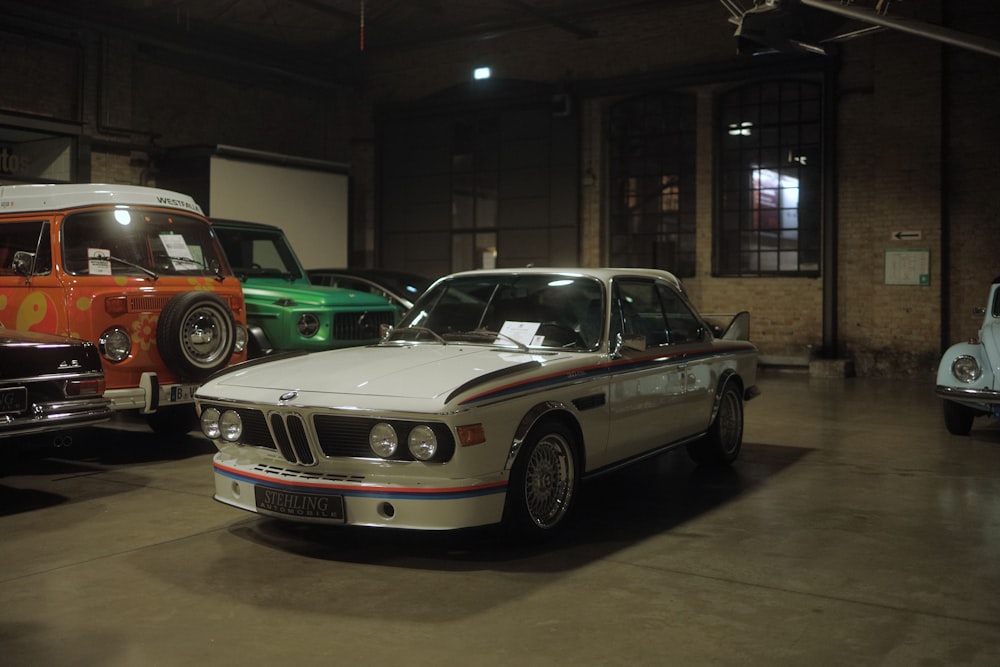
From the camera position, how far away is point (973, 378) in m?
8.22

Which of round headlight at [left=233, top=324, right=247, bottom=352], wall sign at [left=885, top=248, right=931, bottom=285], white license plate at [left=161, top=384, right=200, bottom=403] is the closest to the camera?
white license plate at [left=161, top=384, right=200, bottom=403]

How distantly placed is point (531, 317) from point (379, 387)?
4.60 ft

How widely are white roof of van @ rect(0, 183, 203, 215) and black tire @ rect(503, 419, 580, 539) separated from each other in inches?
185

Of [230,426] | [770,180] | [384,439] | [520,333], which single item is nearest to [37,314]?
[230,426]

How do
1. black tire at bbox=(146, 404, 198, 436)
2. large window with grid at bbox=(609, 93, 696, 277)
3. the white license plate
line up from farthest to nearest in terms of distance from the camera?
large window with grid at bbox=(609, 93, 696, 277), black tire at bbox=(146, 404, 198, 436), the white license plate

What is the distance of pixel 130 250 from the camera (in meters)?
7.59

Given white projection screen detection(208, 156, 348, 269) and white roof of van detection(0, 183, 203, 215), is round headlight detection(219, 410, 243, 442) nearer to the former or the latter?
white roof of van detection(0, 183, 203, 215)

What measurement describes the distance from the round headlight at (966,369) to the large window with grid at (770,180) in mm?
7797

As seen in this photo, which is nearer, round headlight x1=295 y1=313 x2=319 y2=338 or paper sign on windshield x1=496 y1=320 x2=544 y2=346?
paper sign on windshield x1=496 y1=320 x2=544 y2=346

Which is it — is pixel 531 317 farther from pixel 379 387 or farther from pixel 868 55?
pixel 868 55

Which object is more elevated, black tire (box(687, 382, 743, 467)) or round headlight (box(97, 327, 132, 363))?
round headlight (box(97, 327, 132, 363))

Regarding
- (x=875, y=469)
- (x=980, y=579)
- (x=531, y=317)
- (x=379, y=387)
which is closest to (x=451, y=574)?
(x=379, y=387)

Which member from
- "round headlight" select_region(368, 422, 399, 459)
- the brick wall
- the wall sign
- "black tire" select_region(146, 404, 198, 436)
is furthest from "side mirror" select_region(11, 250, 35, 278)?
the wall sign

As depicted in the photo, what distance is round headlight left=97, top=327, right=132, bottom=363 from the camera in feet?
23.2
